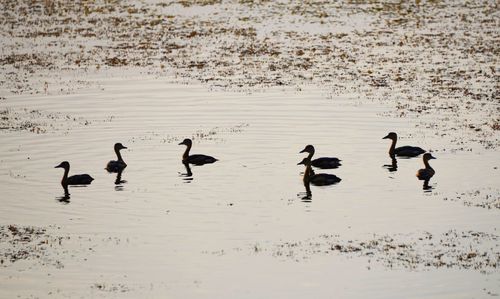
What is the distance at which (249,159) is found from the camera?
31234mm

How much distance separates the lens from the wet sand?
790 inches

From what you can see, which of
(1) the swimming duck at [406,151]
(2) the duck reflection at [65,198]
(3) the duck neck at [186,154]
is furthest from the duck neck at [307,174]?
(2) the duck reflection at [65,198]

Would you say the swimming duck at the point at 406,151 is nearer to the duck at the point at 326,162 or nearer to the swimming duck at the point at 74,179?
the duck at the point at 326,162

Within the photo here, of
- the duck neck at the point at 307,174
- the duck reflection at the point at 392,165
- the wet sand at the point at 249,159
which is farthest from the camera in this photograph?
the duck reflection at the point at 392,165

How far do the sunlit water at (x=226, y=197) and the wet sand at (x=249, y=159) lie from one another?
7cm

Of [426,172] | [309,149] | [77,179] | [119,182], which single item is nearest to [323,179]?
[309,149]

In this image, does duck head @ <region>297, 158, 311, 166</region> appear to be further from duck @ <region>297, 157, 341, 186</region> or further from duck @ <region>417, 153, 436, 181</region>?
duck @ <region>417, 153, 436, 181</region>

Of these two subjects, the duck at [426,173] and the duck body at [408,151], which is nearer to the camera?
the duck at [426,173]

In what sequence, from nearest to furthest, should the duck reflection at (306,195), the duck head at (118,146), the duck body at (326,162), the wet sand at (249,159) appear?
the wet sand at (249,159) < the duck reflection at (306,195) < the duck body at (326,162) < the duck head at (118,146)

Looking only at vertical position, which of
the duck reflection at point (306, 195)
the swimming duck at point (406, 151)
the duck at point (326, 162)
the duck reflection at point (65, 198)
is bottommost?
the duck reflection at point (65, 198)

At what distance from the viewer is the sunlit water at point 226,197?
19438 mm

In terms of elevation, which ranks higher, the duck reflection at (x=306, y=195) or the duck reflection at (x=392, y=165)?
the duck reflection at (x=392, y=165)

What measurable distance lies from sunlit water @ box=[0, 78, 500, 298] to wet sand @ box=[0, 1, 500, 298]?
0.24 ft

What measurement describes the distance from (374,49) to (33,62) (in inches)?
830
